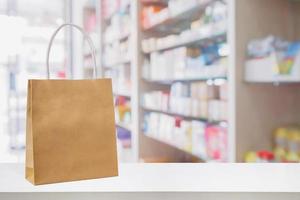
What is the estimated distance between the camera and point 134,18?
165 centimetres

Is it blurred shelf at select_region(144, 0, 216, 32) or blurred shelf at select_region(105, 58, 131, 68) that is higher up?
blurred shelf at select_region(144, 0, 216, 32)

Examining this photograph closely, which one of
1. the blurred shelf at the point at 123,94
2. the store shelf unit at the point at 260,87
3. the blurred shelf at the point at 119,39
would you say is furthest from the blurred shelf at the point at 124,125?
the store shelf unit at the point at 260,87

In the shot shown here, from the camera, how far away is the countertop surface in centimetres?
120

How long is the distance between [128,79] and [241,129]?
53 cm

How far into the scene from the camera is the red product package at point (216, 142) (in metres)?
1.75

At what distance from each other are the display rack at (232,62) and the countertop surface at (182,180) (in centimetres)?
39

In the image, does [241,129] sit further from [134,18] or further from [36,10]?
[36,10]

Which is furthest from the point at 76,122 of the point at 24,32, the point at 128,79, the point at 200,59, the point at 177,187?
the point at 200,59

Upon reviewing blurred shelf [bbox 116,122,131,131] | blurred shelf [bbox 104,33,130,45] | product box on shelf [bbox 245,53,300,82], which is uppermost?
blurred shelf [bbox 104,33,130,45]

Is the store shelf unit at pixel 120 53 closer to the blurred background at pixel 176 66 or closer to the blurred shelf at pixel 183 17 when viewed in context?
the blurred background at pixel 176 66

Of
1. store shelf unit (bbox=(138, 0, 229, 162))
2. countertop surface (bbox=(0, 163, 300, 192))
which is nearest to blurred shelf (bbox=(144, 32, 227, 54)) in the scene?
store shelf unit (bbox=(138, 0, 229, 162))

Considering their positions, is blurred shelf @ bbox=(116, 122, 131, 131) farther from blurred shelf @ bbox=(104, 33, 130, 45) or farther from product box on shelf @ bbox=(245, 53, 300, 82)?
product box on shelf @ bbox=(245, 53, 300, 82)

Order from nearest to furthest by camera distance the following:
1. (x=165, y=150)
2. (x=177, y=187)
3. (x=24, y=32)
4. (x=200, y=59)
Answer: (x=177, y=187)
(x=24, y=32)
(x=165, y=150)
(x=200, y=59)

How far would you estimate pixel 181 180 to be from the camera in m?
Result: 1.23
